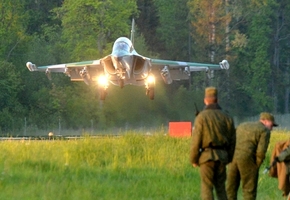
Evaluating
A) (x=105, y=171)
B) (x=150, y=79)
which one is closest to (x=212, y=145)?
(x=105, y=171)

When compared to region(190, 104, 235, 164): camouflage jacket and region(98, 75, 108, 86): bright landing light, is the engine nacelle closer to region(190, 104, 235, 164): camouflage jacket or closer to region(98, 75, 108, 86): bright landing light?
region(98, 75, 108, 86): bright landing light

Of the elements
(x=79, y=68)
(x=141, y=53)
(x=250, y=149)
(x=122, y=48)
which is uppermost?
(x=122, y=48)

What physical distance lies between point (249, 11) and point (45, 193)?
4888 centimetres

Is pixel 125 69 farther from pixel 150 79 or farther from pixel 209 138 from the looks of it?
pixel 209 138

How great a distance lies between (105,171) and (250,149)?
13.9ft

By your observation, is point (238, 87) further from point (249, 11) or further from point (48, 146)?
point (48, 146)

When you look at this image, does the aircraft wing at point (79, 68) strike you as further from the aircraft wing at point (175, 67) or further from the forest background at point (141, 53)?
the forest background at point (141, 53)

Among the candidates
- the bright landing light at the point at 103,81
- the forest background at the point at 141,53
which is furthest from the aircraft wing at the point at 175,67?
the forest background at the point at 141,53

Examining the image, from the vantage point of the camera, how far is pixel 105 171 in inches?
623

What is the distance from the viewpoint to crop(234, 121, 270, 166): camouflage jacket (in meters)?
12.2

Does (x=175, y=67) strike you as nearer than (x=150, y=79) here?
No

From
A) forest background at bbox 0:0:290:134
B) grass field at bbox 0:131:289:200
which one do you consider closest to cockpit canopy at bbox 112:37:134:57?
grass field at bbox 0:131:289:200

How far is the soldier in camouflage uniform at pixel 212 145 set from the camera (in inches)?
454

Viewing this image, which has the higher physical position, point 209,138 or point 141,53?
point 141,53
